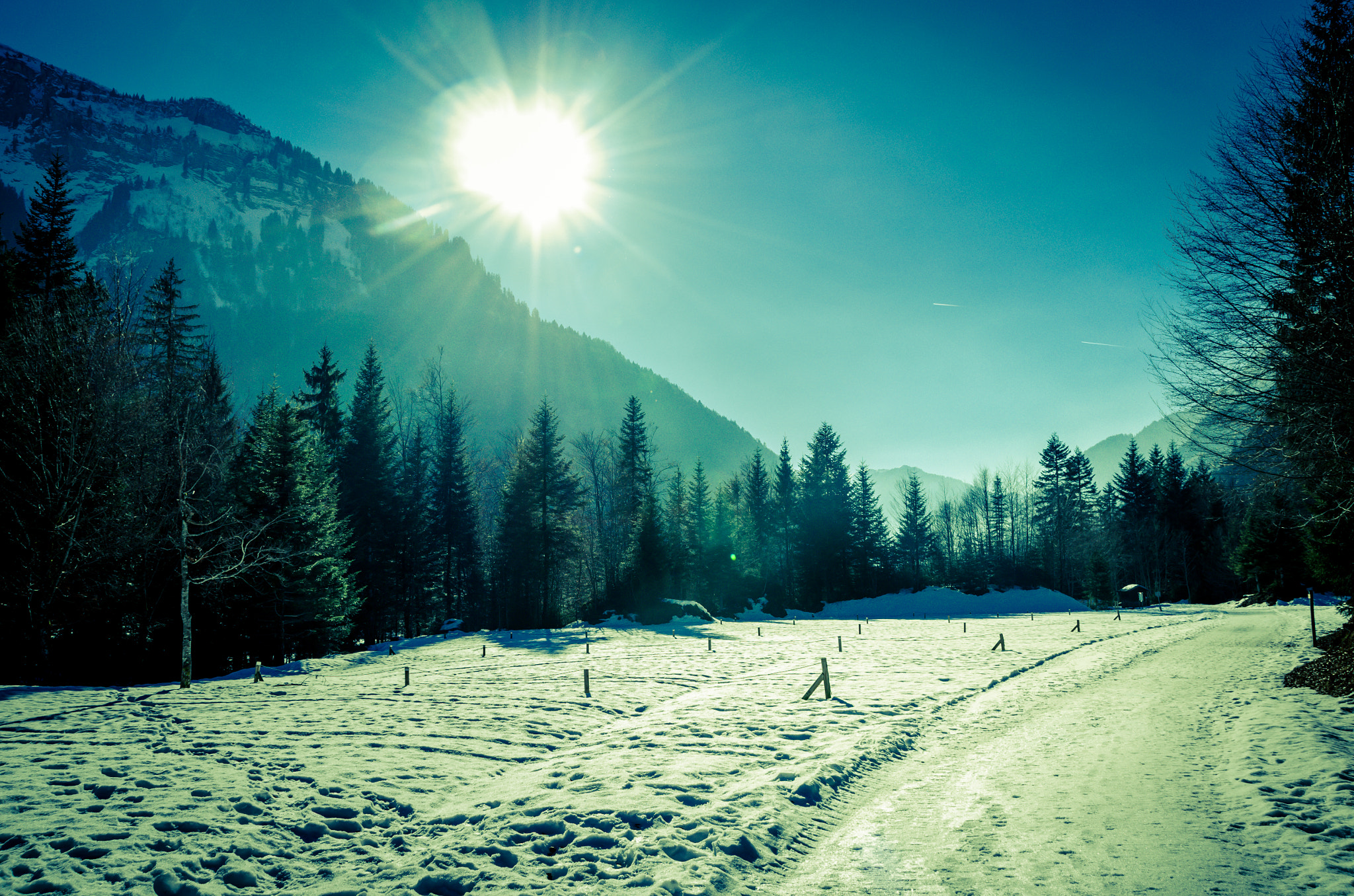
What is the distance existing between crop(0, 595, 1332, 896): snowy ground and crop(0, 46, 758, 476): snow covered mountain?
361 ft

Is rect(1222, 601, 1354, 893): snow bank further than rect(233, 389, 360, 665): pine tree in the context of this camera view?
No

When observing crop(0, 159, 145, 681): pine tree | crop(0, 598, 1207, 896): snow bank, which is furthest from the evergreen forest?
crop(0, 598, 1207, 896): snow bank

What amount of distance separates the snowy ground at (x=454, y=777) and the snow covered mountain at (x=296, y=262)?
110 m

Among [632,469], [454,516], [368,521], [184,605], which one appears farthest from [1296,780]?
[632,469]

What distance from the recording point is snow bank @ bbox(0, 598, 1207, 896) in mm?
5676

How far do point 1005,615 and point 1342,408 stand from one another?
44.0 meters

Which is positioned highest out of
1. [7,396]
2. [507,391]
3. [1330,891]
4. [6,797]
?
[507,391]

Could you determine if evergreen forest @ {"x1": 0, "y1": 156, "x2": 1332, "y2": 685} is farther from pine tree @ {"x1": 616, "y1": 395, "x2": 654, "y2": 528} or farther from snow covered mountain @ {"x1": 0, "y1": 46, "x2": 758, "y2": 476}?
snow covered mountain @ {"x1": 0, "y1": 46, "x2": 758, "y2": 476}

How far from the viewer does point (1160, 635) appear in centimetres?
2653

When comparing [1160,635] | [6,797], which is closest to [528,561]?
[6,797]

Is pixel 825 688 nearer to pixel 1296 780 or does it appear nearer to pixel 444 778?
pixel 1296 780

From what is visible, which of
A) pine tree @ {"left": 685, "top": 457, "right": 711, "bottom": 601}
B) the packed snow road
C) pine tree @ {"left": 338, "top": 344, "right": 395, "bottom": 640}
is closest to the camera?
the packed snow road

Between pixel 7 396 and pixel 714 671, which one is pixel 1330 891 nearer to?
pixel 714 671

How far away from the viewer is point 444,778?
341 inches
